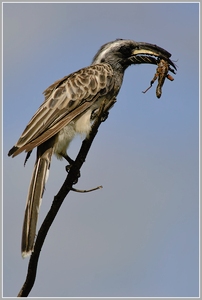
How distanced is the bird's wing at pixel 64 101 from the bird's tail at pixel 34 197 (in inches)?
8.1

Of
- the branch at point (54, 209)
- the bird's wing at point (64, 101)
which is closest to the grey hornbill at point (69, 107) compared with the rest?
the bird's wing at point (64, 101)

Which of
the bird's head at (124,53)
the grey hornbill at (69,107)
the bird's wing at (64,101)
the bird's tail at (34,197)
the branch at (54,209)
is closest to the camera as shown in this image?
the branch at (54,209)

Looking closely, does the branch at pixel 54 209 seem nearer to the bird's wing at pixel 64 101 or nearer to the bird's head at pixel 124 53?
the bird's wing at pixel 64 101

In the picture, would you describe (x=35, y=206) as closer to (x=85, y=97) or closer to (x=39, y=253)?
(x=39, y=253)

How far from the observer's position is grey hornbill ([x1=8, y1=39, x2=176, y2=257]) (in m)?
5.98

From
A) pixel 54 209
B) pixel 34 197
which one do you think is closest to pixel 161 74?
pixel 34 197

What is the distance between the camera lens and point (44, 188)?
6000 millimetres

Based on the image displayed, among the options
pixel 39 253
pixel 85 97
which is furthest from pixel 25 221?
pixel 85 97

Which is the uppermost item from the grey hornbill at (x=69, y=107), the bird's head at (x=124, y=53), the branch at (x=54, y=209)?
the bird's head at (x=124, y=53)

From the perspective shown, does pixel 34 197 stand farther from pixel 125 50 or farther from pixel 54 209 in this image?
pixel 125 50

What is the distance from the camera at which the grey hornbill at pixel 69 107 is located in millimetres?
5980

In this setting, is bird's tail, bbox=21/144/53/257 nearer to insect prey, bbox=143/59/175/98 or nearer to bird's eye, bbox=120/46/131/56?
insect prey, bbox=143/59/175/98

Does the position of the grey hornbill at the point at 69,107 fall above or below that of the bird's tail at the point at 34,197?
above

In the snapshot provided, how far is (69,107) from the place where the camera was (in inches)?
274
